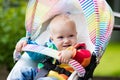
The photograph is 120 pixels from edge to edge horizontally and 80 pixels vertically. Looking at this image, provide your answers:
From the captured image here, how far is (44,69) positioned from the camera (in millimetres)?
4488

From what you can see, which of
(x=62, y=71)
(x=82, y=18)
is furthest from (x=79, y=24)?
(x=62, y=71)

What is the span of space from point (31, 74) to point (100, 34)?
24.2 inches

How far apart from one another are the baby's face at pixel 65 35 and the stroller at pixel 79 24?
0.12m

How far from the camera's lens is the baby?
4.27 metres

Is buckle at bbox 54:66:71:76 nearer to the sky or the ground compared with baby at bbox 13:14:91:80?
nearer to the ground

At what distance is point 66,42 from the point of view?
445 cm

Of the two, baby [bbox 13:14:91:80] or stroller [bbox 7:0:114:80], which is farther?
stroller [bbox 7:0:114:80]

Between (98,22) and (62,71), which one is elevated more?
(98,22)

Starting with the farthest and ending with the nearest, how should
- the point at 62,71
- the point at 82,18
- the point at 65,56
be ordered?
the point at 82,18, the point at 62,71, the point at 65,56

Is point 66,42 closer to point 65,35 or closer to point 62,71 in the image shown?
point 65,35

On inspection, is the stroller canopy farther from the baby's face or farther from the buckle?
the buckle

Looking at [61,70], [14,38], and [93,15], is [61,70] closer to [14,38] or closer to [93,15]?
[93,15]

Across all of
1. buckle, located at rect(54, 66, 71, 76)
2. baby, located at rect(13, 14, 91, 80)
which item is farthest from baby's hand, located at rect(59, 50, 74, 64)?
buckle, located at rect(54, 66, 71, 76)

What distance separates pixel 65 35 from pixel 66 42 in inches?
2.1
